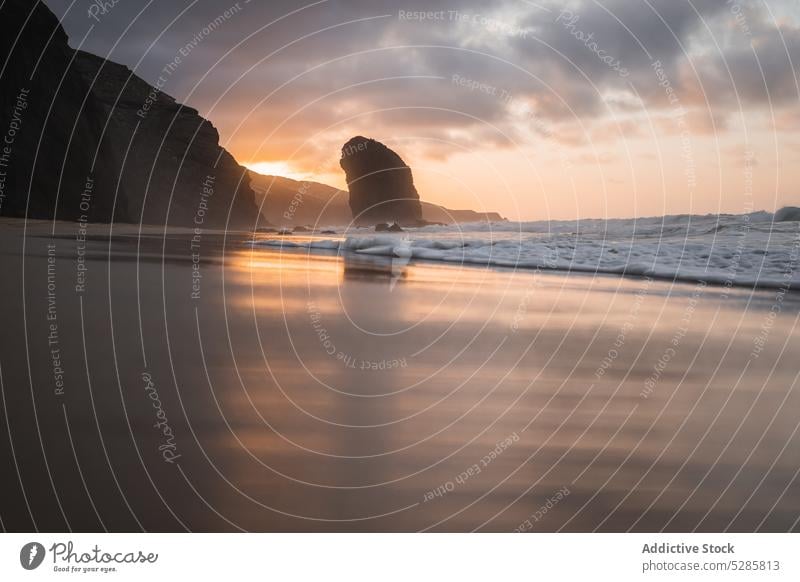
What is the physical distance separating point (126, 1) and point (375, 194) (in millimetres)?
57642

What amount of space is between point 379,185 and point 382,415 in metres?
62.3

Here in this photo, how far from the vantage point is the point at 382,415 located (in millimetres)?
5070

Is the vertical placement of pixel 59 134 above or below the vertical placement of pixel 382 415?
above

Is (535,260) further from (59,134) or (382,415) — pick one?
(59,134)

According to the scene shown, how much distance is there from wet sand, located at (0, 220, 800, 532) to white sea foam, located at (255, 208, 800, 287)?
5296 millimetres

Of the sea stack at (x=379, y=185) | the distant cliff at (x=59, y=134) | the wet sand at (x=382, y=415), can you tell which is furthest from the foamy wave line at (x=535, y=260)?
the sea stack at (x=379, y=185)

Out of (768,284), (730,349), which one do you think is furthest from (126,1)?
(768,284)

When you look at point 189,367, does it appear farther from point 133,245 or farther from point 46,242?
point 133,245

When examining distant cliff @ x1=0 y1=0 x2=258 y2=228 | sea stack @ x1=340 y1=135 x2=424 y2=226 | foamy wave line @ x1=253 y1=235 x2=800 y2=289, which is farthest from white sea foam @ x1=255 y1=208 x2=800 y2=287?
sea stack @ x1=340 y1=135 x2=424 y2=226

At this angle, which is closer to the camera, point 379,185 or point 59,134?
point 59,134

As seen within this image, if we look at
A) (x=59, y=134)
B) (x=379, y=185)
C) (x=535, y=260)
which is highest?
(x=379, y=185)

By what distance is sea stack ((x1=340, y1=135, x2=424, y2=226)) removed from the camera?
59.3 metres

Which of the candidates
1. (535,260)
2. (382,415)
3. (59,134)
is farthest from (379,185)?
(382,415)

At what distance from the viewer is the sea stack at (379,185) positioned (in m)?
59.3
